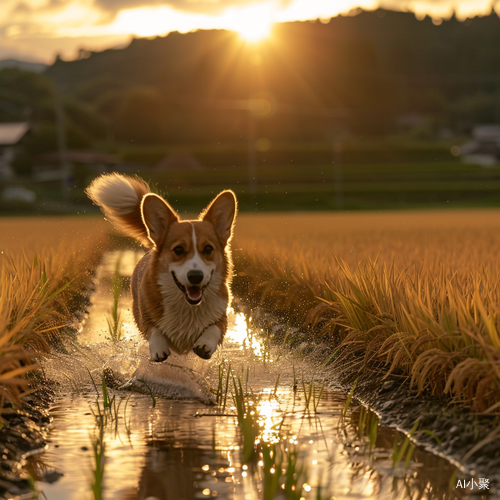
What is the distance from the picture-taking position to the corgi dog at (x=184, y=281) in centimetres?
522

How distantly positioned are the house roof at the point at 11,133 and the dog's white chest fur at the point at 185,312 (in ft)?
214

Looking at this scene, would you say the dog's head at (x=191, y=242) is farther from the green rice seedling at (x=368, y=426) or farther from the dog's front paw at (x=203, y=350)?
the green rice seedling at (x=368, y=426)

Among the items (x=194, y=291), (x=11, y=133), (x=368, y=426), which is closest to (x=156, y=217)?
(x=194, y=291)

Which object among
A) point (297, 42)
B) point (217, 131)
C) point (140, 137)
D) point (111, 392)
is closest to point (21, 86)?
point (140, 137)

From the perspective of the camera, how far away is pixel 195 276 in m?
4.98

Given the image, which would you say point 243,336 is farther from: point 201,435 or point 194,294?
point 201,435

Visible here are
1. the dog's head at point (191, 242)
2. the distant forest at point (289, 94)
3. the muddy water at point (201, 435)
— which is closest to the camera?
the muddy water at point (201, 435)

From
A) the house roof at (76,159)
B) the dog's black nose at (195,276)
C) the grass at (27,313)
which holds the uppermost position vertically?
the house roof at (76,159)

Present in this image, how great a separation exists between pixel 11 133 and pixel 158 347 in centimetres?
6819

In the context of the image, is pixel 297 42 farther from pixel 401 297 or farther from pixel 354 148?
pixel 401 297

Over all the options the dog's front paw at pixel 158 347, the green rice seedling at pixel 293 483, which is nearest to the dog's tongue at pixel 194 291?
the dog's front paw at pixel 158 347

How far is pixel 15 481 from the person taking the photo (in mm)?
3348

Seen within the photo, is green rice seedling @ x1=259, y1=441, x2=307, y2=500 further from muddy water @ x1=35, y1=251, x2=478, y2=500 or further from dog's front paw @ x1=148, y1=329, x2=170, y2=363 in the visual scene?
dog's front paw @ x1=148, y1=329, x2=170, y2=363

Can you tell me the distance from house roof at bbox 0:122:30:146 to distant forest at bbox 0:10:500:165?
5.89 ft
